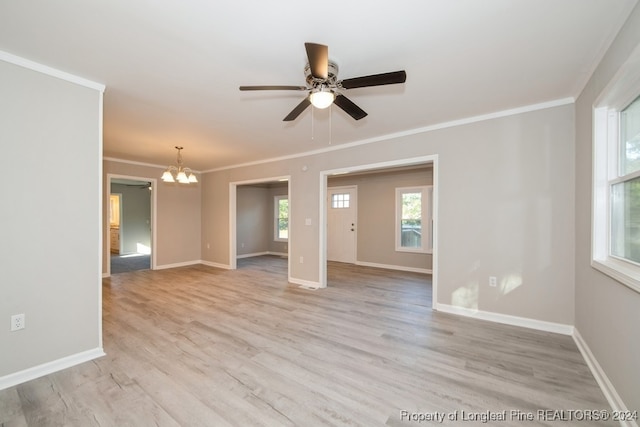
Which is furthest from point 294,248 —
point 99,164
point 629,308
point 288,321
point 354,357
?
point 629,308

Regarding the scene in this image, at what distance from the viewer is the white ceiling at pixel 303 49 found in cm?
159

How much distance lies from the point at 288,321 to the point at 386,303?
1567 mm

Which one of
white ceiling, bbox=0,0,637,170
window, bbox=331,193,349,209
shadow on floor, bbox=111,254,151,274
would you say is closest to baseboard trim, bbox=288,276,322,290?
window, bbox=331,193,349,209

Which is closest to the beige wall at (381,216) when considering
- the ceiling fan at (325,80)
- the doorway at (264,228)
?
the doorway at (264,228)

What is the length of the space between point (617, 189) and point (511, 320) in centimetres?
181

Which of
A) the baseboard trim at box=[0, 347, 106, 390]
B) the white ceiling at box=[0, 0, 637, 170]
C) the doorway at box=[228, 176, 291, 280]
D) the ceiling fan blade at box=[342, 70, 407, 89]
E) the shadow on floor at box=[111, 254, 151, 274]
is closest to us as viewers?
the white ceiling at box=[0, 0, 637, 170]

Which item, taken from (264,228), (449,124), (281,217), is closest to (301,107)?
(449,124)

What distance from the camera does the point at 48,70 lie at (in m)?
2.22

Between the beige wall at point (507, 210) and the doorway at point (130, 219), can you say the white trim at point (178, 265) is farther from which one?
the beige wall at point (507, 210)

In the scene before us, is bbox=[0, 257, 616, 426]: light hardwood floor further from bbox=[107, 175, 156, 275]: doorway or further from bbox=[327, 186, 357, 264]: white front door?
bbox=[107, 175, 156, 275]: doorway

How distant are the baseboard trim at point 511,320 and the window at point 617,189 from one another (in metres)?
1.12

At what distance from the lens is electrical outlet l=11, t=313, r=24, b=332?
6.69ft

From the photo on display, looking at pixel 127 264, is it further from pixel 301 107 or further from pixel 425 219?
pixel 425 219

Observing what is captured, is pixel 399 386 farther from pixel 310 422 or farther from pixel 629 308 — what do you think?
Answer: pixel 629 308
